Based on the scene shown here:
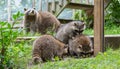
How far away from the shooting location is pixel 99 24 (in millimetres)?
6938

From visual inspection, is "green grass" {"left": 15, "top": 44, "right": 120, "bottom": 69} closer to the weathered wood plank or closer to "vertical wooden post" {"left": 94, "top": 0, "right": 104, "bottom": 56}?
"vertical wooden post" {"left": 94, "top": 0, "right": 104, "bottom": 56}

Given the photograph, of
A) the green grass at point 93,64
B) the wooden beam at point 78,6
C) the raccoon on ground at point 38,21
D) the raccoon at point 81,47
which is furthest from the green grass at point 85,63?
the wooden beam at point 78,6

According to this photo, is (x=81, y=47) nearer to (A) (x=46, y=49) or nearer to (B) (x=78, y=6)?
(A) (x=46, y=49)

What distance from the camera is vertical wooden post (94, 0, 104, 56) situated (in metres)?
6.92

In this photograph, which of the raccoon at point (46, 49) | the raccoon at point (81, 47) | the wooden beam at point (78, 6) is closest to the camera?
the raccoon at point (46, 49)

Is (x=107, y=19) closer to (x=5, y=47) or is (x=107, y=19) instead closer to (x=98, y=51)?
(x=98, y=51)

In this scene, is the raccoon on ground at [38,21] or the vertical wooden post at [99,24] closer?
the vertical wooden post at [99,24]

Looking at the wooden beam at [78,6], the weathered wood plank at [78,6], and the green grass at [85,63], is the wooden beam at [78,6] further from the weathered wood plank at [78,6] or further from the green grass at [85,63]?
the green grass at [85,63]

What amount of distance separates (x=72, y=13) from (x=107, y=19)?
79.7 inches

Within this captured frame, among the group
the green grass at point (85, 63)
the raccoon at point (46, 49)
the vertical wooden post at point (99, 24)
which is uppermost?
the vertical wooden post at point (99, 24)

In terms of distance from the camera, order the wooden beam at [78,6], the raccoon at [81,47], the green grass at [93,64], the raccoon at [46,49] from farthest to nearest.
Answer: the wooden beam at [78,6] < the raccoon at [81,47] < the raccoon at [46,49] < the green grass at [93,64]

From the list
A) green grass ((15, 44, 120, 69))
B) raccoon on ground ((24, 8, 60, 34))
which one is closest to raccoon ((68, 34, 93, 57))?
green grass ((15, 44, 120, 69))

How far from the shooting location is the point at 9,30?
5.70m

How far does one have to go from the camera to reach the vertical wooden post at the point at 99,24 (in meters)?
6.92
